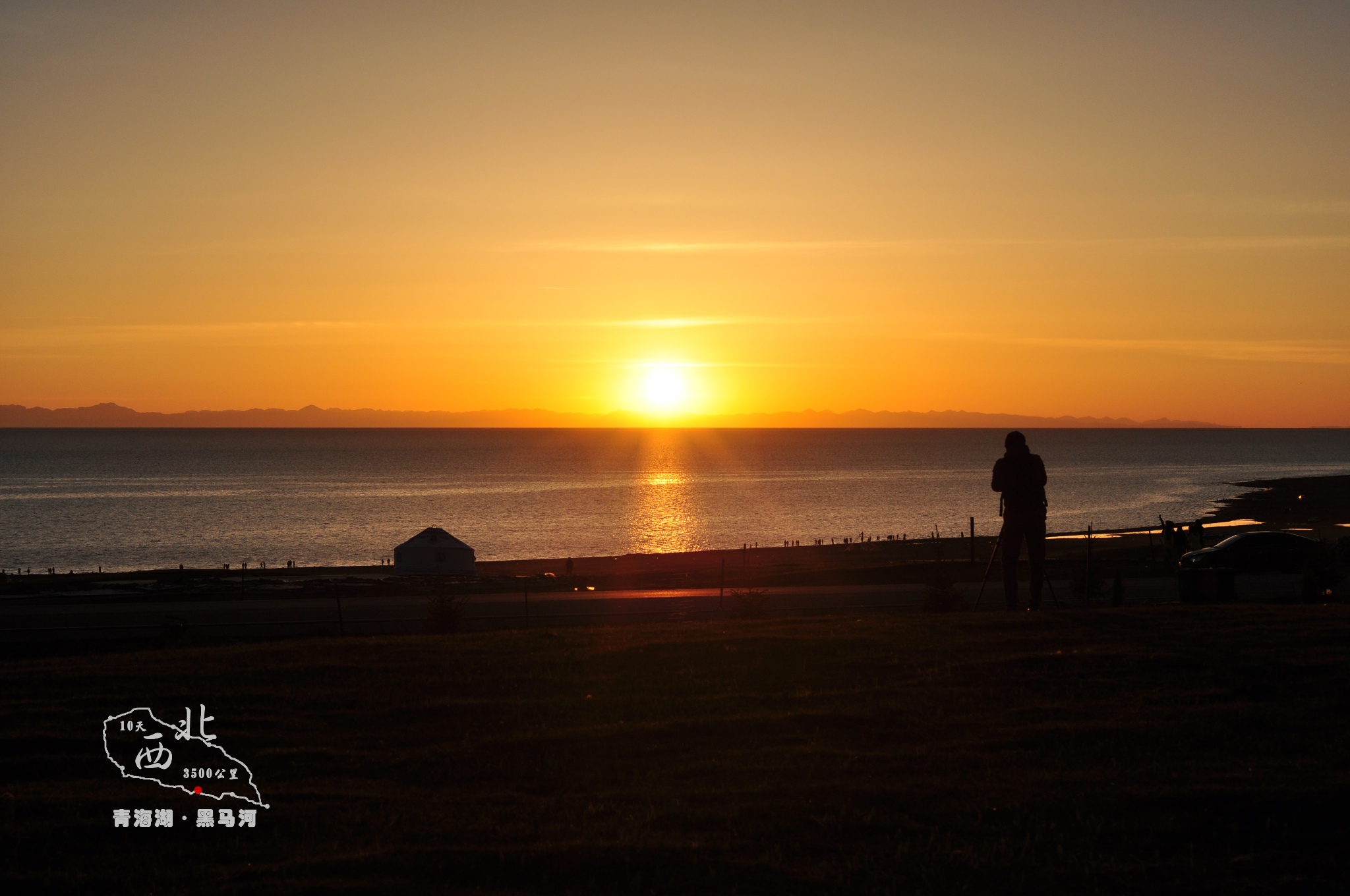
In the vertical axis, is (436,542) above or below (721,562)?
above

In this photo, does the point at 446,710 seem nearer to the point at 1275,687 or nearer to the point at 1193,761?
the point at 1193,761

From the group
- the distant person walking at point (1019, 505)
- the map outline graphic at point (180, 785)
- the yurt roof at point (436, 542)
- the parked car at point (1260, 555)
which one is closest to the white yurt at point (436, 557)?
the yurt roof at point (436, 542)

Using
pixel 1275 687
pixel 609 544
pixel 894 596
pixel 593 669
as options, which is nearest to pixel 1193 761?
pixel 1275 687

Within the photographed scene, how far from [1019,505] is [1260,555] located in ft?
73.4

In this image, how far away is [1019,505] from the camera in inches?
648

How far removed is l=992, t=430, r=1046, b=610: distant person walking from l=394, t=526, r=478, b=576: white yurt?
108 feet

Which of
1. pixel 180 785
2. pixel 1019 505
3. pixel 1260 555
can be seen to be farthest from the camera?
pixel 1260 555

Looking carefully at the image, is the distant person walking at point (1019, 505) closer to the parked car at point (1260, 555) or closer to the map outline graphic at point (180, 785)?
the map outline graphic at point (180, 785)

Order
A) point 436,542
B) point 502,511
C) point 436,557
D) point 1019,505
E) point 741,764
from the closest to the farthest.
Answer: point 741,764 → point 1019,505 → point 436,557 → point 436,542 → point 502,511

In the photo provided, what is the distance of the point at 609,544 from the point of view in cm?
8906

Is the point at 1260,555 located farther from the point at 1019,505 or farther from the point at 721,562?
the point at 1019,505

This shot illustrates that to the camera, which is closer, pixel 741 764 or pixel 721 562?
pixel 741 764

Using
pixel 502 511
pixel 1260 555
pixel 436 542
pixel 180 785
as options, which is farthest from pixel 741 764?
pixel 502 511

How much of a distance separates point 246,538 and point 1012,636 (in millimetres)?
89193
